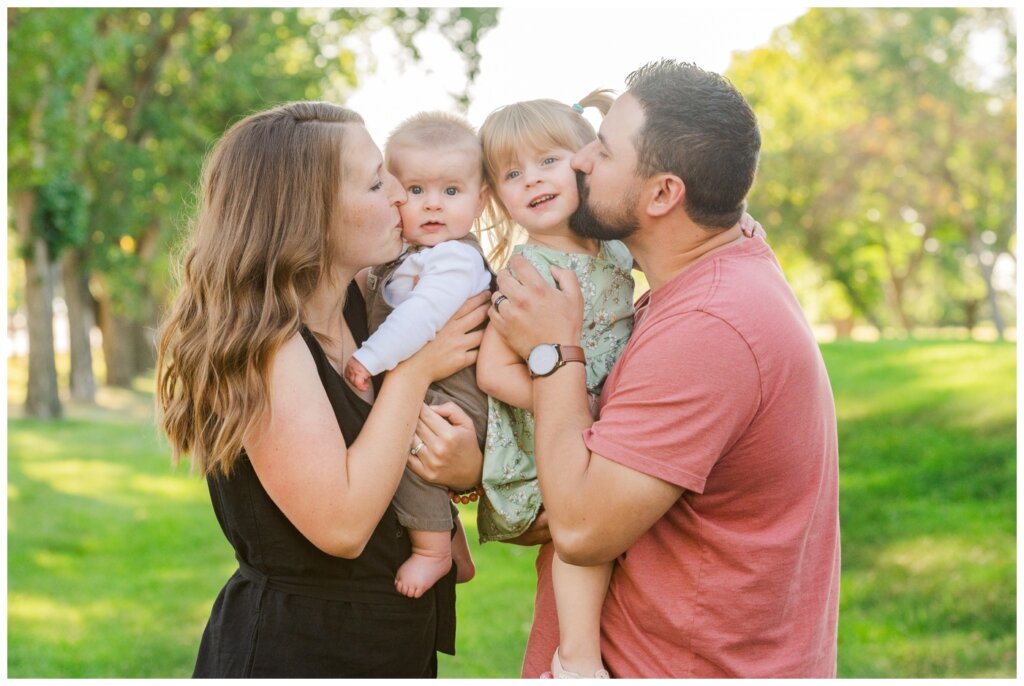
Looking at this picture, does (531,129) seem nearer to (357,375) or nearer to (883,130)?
(357,375)

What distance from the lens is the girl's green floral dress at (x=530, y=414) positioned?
2.87 meters

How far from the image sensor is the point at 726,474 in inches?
94.7

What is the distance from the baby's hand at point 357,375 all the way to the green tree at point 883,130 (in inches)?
964

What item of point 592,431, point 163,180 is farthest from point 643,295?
point 163,180

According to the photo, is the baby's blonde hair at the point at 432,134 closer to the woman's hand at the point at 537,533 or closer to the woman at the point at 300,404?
the woman at the point at 300,404

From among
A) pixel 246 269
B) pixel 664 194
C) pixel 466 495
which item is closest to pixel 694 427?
pixel 664 194

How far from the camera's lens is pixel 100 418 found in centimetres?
2225

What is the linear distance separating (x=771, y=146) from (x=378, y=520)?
92.5 feet

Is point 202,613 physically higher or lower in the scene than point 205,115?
lower

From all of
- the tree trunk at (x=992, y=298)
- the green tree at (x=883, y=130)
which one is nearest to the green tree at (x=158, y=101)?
the green tree at (x=883, y=130)

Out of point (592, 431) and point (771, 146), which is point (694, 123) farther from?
point (771, 146)

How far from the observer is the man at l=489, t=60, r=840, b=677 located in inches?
91.0

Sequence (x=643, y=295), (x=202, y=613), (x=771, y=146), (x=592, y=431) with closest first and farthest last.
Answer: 1. (x=592, y=431)
2. (x=643, y=295)
3. (x=202, y=613)
4. (x=771, y=146)

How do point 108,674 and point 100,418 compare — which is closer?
point 108,674
